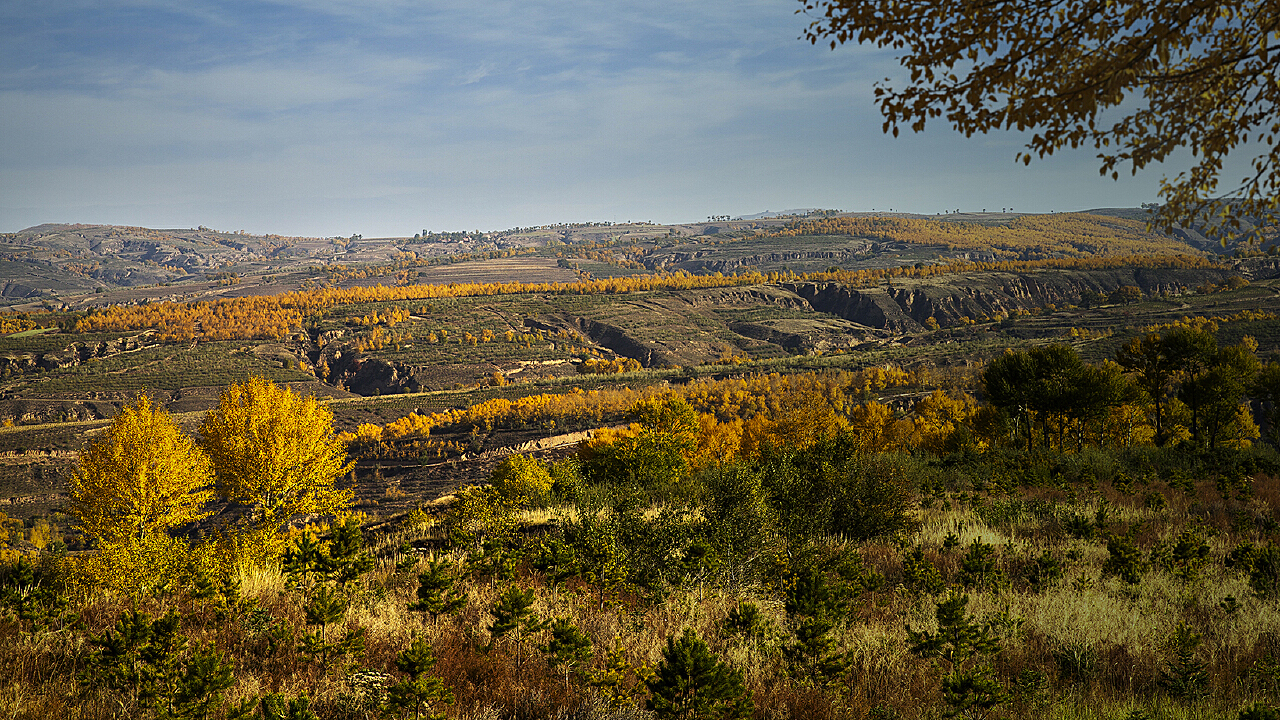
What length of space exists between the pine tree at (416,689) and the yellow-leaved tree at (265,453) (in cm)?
3059

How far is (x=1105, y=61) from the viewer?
17.1 ft

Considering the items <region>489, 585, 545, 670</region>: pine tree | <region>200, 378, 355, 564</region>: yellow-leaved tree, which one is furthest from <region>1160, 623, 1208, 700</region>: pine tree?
<region>200, 378, 355, 564</region>: yellow-leaved tree

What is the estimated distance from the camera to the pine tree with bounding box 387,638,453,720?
4.80 meters

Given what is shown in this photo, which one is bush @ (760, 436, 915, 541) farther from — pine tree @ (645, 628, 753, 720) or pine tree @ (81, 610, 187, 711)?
pine tree @ (81, 610, 187, 711)

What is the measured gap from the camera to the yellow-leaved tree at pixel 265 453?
31.9 meters

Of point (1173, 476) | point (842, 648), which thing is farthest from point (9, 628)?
point (1173, 476)

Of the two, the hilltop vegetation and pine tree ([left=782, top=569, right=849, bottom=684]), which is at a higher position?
pine tree ([left=782, top=569, right=849, bottom=684])

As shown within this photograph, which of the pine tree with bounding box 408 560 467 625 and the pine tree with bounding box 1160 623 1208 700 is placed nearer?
the pine tree with bounding box 1160 623 1208 700

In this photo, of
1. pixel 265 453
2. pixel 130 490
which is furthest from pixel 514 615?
pixel 265 453

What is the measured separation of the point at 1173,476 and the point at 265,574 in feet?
73.0

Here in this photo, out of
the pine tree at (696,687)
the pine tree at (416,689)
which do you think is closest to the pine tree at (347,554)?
the pine tree at (416,689)

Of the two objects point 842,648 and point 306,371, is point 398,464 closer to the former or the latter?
point 306,371

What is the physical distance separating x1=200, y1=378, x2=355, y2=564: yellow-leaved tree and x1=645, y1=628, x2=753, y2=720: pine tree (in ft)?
105

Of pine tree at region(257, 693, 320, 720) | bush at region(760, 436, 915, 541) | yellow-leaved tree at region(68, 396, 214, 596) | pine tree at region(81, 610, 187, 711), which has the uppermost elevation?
pine tree at region(257, 693, 320, 720)
